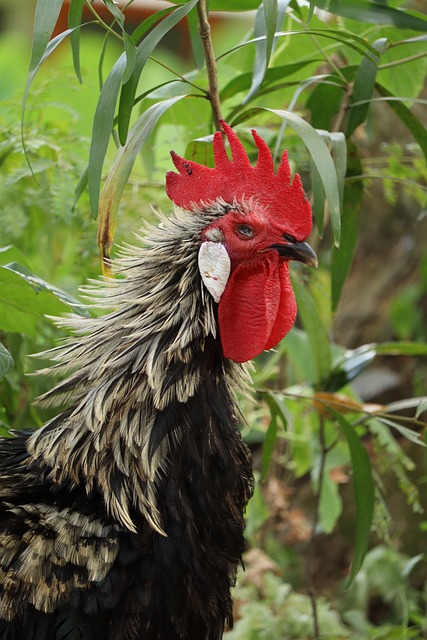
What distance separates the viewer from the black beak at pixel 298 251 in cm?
196

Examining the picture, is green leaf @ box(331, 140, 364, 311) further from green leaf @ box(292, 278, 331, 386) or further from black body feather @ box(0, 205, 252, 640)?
black body feather @ box(0, 205, 252, 640)

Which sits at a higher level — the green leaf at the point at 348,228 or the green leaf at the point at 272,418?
the green leaf at the point at 348,228

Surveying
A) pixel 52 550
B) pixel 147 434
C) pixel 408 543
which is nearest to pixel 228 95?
pixel 147 434

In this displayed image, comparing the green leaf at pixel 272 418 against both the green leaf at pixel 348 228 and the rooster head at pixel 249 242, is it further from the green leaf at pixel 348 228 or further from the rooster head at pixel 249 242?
the rooster head at pixel 249 242

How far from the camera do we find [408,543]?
5.16 meters

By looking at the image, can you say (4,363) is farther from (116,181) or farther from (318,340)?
(318,340)

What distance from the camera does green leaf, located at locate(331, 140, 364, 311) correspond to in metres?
2.62

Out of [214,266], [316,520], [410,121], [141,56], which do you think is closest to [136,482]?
[214,266]

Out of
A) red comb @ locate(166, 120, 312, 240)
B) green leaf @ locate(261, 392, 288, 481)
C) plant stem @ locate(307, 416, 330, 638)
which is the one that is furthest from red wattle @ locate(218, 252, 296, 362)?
plant stem @ locate(307, 416, 330, 638)

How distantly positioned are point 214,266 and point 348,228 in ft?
2.82

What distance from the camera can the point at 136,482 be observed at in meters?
1.94

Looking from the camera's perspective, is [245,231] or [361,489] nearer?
[245,231]

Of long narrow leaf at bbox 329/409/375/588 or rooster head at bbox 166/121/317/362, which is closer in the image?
rooster head at bbox 166/121/317/362

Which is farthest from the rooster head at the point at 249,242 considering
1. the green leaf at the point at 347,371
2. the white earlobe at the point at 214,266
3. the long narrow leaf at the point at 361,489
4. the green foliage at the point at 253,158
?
the green leaf at the point at 347,371
